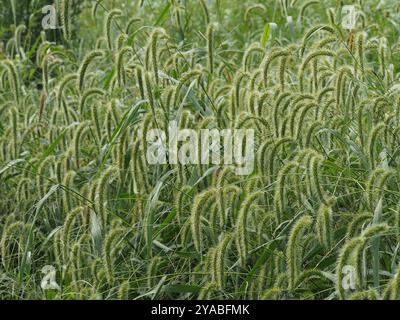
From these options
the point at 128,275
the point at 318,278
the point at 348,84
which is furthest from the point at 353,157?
the point at 128,275

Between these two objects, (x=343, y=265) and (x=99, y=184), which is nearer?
(x=343, y=265)

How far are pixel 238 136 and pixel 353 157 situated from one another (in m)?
0.68

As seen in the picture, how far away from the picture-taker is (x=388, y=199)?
3.80 metres

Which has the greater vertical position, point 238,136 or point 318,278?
point 238,136

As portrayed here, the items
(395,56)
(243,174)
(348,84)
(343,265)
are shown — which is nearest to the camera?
(343,265)

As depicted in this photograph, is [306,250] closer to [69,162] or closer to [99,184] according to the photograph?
[99,184]

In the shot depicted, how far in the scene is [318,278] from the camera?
377 cm

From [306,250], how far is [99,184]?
939mm

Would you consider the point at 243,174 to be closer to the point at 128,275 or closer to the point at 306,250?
the point at 306,250
